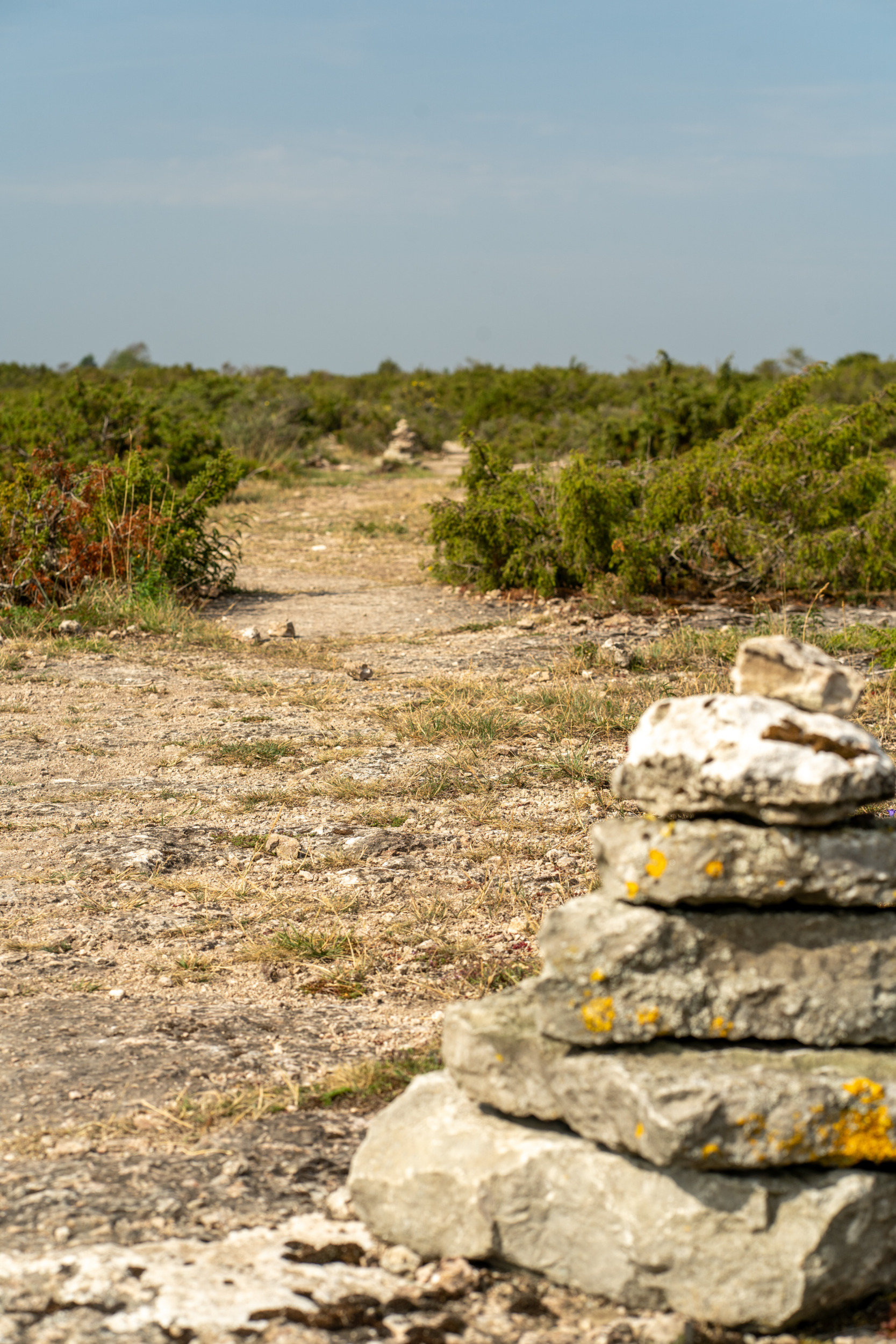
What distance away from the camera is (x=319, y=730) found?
6.21 meters

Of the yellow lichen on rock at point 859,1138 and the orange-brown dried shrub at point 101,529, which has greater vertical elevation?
the orange-brown dried shrub at point 101,529

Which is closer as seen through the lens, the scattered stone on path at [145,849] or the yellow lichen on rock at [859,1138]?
the yellow lichen on rock at [859,1138]

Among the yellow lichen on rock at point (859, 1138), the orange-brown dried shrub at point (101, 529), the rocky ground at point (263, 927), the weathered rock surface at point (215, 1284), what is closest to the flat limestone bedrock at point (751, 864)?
the yellow lichen on rock at point (859, 1138)

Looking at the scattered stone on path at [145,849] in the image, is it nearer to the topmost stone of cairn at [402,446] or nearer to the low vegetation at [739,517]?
the low vegetation at [739,517]

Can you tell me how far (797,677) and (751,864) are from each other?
42 cm

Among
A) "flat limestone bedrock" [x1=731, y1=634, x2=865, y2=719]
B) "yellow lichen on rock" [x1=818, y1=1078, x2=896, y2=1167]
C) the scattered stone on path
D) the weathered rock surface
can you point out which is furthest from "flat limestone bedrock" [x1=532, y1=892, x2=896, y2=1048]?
the scattered stone on path

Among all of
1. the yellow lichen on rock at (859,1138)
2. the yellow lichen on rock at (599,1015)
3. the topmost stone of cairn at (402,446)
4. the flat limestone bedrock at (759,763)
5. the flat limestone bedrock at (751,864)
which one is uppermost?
the topmost stone of cairn at (402,446)

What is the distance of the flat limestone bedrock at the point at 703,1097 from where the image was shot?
80.6 inches

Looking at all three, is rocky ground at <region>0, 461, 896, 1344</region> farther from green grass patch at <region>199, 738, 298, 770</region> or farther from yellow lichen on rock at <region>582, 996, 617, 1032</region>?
yellow lichen on rock at <region>582, 996, 617, 1032</region>

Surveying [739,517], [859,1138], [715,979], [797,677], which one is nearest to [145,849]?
[715,979]

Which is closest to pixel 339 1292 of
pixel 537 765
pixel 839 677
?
pixel 839 677

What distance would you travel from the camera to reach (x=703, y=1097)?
6.75 ft

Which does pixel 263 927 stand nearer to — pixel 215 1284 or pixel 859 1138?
pixel 215 1284

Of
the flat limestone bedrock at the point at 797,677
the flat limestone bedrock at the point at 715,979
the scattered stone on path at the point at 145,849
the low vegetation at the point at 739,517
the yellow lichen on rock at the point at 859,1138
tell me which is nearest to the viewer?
the yellow lichen on rock at the point at 859,1138
